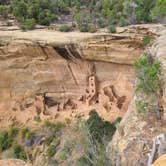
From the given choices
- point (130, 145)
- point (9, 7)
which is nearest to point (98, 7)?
point (9, 7)

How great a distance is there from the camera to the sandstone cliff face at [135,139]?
410 inches

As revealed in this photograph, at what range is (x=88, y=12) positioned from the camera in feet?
73.0

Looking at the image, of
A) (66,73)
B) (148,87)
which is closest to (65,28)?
(66,73)

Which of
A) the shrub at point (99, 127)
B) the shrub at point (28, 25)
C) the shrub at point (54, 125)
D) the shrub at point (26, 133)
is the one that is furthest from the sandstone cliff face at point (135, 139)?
the shrub at point (28, 25)

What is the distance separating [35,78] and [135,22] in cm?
556

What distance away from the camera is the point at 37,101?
66.4 feet

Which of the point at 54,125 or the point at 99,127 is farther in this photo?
the point at 54,125

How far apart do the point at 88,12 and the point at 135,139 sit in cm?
1254

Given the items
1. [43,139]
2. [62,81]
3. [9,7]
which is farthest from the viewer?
[9,7]

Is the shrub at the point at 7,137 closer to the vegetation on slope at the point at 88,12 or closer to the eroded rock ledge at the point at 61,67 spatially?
the eroded rock ledge at the point at 61,67

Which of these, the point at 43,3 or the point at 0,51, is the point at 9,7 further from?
the point at 0,51

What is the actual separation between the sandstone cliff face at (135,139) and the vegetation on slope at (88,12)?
27.1ft

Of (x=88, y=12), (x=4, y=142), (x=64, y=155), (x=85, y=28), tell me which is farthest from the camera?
(x=88, y=12)

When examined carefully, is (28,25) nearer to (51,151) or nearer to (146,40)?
(146,40)
